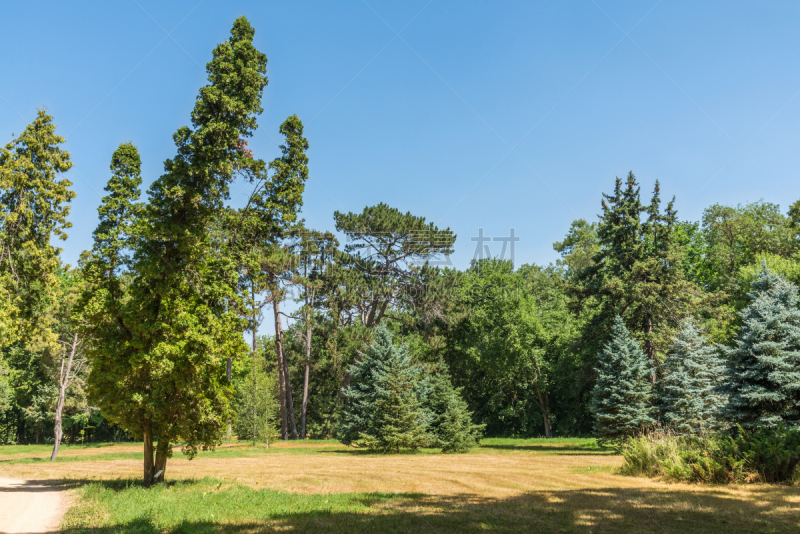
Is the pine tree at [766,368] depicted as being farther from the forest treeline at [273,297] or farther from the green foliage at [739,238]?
the green foliage at [739,238]

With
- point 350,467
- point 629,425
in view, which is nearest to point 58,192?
point 350,467

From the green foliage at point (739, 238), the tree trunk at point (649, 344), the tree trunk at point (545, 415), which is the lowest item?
the tree trunk at point (545, 415)

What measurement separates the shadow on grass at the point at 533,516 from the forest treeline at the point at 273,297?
4928 millimetres

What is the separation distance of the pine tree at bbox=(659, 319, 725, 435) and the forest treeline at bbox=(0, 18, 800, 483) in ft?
3.28

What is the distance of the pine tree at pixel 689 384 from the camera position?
22.2 m

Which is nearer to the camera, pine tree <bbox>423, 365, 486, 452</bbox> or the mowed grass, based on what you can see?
the mowed grass

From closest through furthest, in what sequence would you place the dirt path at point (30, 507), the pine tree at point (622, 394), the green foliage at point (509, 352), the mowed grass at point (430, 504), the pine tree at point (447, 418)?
the mowed grass at point (430, 504) → the dirt path at point (30, 507) → the pine tree at point (622, 394) → the pine tree at point (447, 418) → the green foliage at point (509, 352)

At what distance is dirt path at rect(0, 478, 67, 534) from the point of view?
29.6 ft

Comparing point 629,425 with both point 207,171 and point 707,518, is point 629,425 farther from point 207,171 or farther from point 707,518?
point 207,171

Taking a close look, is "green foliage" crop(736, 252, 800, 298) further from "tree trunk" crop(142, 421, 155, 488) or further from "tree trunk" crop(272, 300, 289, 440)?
"tree trunk" crop(142, 421, 155, 488)

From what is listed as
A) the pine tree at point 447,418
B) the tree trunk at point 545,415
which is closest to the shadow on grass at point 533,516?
the pine tree at point 447,418

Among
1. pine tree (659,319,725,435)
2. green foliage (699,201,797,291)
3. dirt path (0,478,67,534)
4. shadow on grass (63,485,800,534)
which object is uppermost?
green foliage (699,201,797,291)

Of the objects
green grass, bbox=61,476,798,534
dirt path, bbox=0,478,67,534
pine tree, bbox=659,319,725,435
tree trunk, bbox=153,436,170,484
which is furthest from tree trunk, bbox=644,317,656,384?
dirt path, bbox=0,478,67,534

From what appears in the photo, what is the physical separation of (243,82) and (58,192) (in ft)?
30.7
